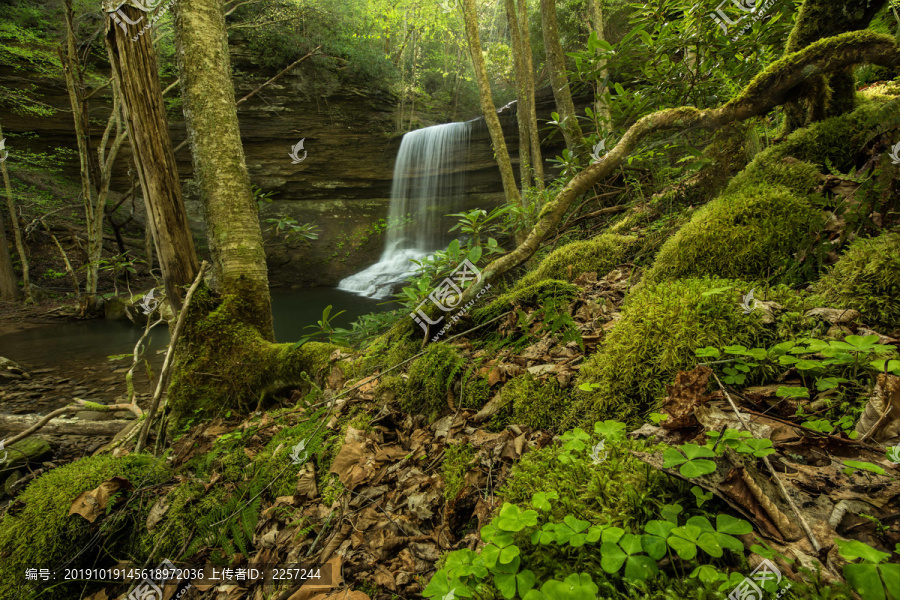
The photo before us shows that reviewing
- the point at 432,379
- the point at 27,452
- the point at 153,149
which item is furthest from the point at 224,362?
the point at 27,452

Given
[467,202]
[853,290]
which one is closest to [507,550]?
[853,290]

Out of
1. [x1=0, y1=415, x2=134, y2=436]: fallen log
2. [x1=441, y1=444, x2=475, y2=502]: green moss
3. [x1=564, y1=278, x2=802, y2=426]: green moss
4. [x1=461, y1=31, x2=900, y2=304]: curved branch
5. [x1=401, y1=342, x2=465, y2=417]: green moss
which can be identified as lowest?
[x1=0, y1=415, x2=134, y2=436]: fallen log

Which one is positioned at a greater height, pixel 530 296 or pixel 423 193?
pixel 423 193

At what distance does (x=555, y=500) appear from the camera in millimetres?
1119

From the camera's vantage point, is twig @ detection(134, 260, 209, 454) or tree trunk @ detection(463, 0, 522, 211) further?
tree trunk @ detection(463, 0, 522, 211)

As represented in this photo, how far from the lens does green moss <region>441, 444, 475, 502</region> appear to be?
158 cm

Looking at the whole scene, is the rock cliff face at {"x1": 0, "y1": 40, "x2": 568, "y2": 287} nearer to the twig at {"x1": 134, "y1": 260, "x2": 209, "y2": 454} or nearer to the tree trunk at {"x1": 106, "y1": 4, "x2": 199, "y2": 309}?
the tree trunk at {"x1": 106, "y1": 4, "x2": 199, "y2": 309}

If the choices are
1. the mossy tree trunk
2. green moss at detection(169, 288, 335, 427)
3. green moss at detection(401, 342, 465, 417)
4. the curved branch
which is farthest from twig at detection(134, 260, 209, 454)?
the mossy tree trunk

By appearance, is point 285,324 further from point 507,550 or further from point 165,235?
point 507,550

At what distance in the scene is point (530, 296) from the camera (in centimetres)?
261

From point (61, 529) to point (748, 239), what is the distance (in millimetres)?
4313

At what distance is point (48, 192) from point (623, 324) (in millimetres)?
21265

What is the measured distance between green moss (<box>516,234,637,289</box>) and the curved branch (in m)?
0.40

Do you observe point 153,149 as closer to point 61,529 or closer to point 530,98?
point 61,529
